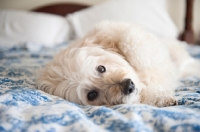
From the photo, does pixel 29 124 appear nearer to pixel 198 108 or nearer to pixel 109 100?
pixel 109 100

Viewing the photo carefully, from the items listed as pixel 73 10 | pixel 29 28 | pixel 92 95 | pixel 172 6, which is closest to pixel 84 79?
pixel 92 95

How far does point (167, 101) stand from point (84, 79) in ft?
1.55

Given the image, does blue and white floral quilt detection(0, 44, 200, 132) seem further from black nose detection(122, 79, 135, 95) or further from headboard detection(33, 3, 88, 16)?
headboard detection(33, 3, 88, 16)

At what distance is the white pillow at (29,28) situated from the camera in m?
3.07

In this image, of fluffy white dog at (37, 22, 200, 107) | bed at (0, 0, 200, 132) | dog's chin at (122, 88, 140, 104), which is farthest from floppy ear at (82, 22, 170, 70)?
bed at (0, 0, 200, 132)

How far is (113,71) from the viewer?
139 cm

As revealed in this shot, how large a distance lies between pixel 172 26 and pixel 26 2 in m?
2.33

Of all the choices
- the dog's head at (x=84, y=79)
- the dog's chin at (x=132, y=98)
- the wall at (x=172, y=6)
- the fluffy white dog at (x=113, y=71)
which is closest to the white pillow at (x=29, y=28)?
the wall at (x=172, y=6)

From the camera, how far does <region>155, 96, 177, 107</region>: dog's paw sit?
3.92 feet

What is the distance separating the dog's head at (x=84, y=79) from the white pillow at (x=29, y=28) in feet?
5.96

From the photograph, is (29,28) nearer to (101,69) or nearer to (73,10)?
(73,10)

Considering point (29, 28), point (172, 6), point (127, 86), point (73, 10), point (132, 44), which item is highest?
point (172, 6)

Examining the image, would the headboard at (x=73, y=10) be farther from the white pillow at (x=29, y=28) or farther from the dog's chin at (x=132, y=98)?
the dog's chin at (x=132, y=98)

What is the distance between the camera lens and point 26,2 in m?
3.71
